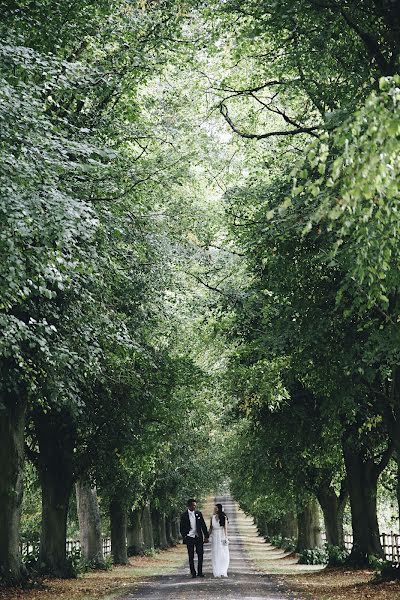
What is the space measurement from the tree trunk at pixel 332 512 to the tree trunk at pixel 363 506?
6698 mm

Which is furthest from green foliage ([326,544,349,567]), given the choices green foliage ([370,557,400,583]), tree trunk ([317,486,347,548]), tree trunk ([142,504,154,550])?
tree trunk ([142,504,154,550])

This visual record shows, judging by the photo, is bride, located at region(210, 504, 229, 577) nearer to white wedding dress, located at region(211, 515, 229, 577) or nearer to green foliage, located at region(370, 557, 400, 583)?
white wedding dress, located at region(211, 515, 229, 577)

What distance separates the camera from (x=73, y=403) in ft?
51.8

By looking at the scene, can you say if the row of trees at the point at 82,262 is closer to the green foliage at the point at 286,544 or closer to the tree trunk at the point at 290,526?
the green foliage at the point at 286,544

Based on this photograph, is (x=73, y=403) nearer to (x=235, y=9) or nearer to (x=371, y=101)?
(x=235, y=9)

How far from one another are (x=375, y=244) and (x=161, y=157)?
45.1 ft

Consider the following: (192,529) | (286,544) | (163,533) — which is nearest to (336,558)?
(192,529)

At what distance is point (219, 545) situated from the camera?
69.2ft

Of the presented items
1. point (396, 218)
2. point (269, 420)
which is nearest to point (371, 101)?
point (396, 218)

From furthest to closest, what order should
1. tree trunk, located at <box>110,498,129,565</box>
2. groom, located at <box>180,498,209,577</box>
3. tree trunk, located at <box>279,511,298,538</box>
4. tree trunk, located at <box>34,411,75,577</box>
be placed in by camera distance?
tree trunk, located at <box>279,511,298,538</box>
tree trunk, located at <box>110,498,129,565</box>
tree trunk, located at <box>34,411,75,577</box>
groom, located at <box>180,498,209,577</box>

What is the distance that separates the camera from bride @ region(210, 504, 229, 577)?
2088cm

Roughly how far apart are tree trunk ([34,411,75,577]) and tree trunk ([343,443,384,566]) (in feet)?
26.0

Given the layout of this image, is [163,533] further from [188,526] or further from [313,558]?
[188,526]

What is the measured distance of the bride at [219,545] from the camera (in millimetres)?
20875
